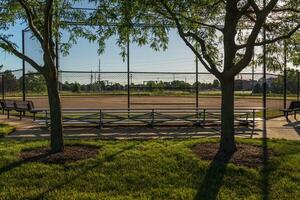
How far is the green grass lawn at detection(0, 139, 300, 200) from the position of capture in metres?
7.15

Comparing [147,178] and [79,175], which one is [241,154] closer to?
[147,178]

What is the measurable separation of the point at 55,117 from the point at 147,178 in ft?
9.38

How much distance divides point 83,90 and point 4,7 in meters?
26.8

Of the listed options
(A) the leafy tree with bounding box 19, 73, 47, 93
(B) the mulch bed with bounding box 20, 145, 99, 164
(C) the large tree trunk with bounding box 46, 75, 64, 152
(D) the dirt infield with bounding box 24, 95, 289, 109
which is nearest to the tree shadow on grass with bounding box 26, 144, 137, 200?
(B) the mulch bed with bounding box 20, 145, 99, 164

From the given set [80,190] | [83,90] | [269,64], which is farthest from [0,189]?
[83,90]

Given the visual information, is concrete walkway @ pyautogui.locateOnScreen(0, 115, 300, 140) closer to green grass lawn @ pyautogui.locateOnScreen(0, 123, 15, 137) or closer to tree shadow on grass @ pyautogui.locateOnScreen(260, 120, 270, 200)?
green grass lawn @ pyautogui.locateOnScreen(0, 123, 15, 137)

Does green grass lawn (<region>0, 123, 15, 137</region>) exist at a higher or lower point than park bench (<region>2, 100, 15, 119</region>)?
lower

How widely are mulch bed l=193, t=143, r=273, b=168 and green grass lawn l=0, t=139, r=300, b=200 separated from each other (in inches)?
8.4

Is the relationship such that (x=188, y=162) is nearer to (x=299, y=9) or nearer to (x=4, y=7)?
(x=299, y=9)

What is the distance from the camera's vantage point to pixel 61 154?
937cm

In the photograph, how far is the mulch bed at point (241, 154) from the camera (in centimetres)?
895

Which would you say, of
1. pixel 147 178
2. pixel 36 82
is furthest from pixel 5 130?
pixel 147 178

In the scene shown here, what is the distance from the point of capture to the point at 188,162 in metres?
8.80

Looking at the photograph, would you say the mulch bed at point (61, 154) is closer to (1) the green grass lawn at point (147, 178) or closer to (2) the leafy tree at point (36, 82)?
(1) the green grass lawn at point (147, 178)
